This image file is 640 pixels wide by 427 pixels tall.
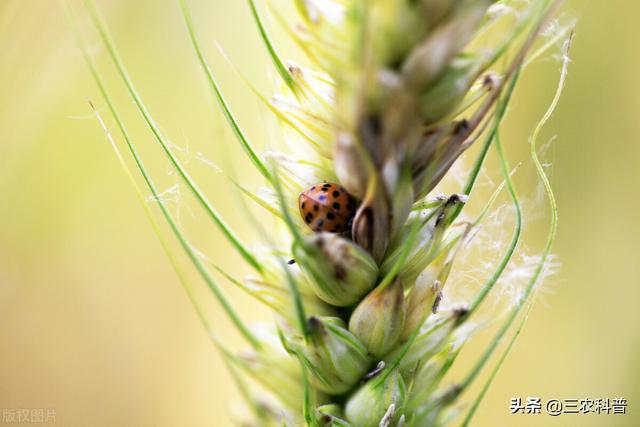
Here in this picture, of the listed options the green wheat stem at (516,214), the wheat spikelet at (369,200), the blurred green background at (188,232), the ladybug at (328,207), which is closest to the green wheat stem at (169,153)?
the wheat spikelet at (369,200)

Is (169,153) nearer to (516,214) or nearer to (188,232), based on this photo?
(516,214)

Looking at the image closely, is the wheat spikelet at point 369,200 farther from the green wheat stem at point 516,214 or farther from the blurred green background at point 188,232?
the blurred green background at point 188,232

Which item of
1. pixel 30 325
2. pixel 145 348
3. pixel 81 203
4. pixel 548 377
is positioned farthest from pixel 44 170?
pixel 548 377

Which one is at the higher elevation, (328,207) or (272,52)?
(272,52)

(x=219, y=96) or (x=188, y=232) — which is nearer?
(x=219, y=96)

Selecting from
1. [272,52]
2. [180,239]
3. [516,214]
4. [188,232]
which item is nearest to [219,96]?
[272,52]

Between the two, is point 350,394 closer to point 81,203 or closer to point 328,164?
point 328,164
